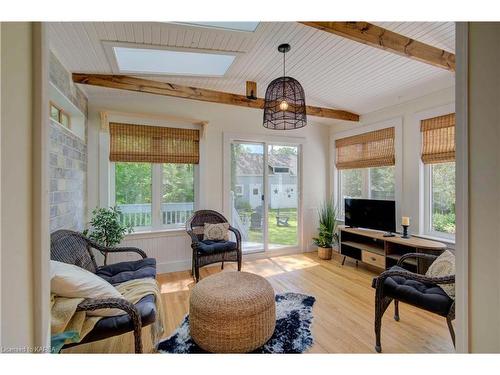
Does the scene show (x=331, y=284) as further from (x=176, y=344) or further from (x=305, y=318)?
(x=176, y=344)

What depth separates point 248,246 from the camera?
13.9 ft

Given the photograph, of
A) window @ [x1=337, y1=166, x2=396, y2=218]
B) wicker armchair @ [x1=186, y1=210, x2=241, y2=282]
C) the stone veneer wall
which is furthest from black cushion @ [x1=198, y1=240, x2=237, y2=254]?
window @ [x1=337, y1=166, x2=396, y2=218]

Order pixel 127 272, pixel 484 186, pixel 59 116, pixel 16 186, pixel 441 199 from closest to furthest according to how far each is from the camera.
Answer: pixel 16 186 < pixel 484 186 < pixel 127 272 < pixel 59 116 < pixel 441 199

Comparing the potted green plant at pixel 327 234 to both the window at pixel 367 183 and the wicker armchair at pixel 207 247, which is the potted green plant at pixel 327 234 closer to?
the window at pixel 367 183

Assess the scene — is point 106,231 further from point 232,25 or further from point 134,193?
point 232,25

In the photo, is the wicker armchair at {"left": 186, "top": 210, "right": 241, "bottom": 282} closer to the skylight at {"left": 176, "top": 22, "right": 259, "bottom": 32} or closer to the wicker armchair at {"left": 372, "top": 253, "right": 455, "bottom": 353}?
the wicker armchair at {"left": 372, "top": 253, "right": 455, "bottom": 353}

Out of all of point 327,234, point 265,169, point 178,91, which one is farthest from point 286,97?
point 327,234

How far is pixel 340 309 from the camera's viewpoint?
2518 millimetres

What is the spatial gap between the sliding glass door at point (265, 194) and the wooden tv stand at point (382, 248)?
1.02 metres

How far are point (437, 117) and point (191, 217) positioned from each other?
3.48m

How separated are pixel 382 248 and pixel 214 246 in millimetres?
2374

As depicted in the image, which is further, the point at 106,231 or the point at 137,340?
the point at 106,231

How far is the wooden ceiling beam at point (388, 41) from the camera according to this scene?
6.40 ft

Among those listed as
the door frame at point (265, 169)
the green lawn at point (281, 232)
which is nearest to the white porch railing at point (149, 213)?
the door frame at point (265, 169)
